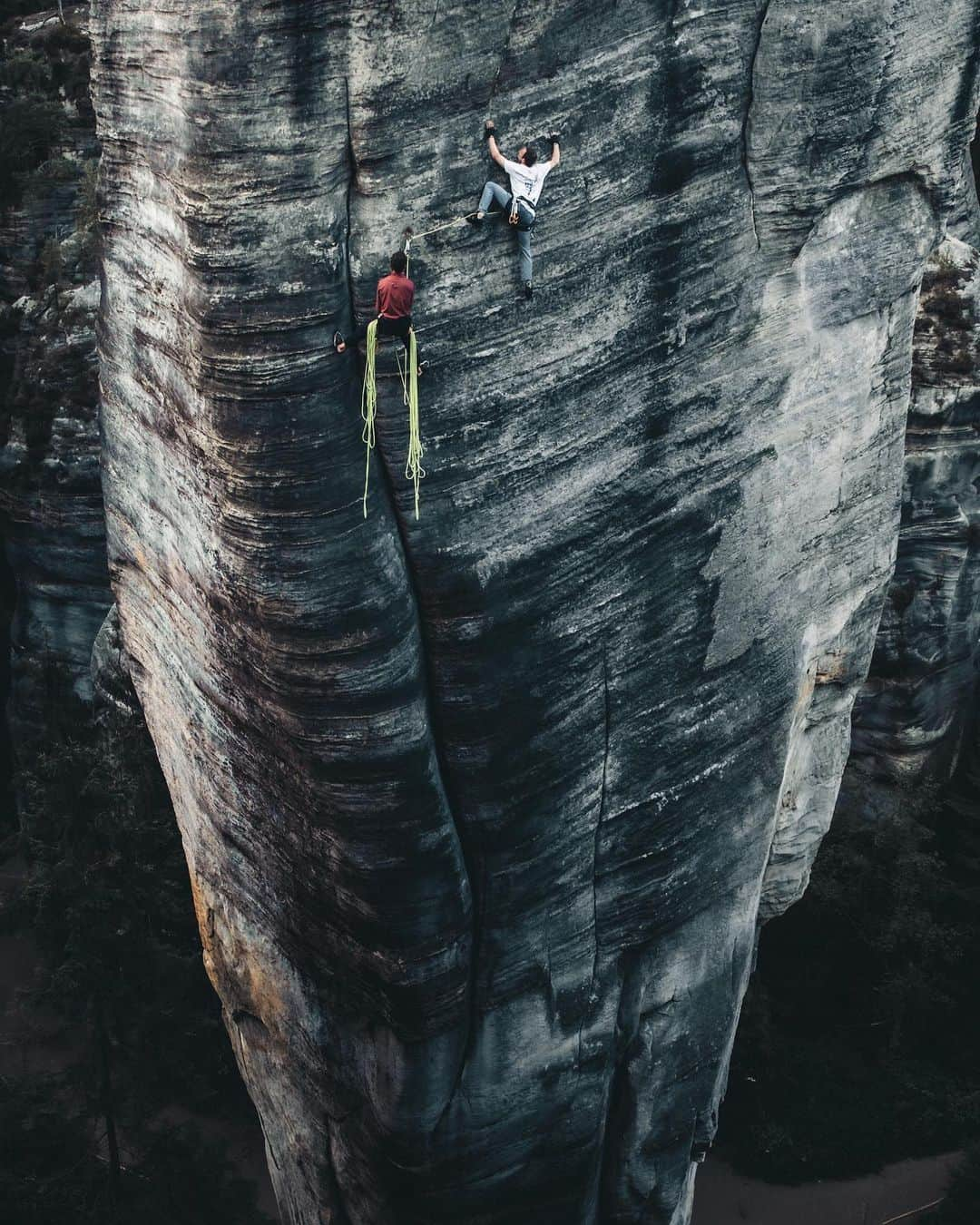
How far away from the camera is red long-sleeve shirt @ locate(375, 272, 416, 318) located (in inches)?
348

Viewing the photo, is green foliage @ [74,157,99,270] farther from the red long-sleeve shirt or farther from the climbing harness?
the red long-sleeve shirt

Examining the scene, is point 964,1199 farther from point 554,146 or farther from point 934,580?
point 554,146

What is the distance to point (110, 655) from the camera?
19172mm

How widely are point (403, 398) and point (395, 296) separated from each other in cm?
81

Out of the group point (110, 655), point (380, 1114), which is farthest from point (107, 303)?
point (110, 655)

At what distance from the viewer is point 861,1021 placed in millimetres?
23375

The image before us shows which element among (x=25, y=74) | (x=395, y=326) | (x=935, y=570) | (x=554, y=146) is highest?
(x=25, y=74)

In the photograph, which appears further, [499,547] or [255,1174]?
[255,1174]

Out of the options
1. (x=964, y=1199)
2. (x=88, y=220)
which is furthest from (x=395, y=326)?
(x=88, y=220)

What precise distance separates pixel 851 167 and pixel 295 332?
5.10 meters

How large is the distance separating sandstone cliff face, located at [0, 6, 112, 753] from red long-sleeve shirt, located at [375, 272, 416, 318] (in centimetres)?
1469

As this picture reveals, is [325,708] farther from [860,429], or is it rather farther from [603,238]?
[860,429]

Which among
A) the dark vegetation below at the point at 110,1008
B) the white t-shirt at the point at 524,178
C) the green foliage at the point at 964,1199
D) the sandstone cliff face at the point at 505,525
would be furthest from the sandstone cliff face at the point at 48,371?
the green foliage at the point at 964,1199

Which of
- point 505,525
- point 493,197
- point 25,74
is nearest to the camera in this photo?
point 493,197
